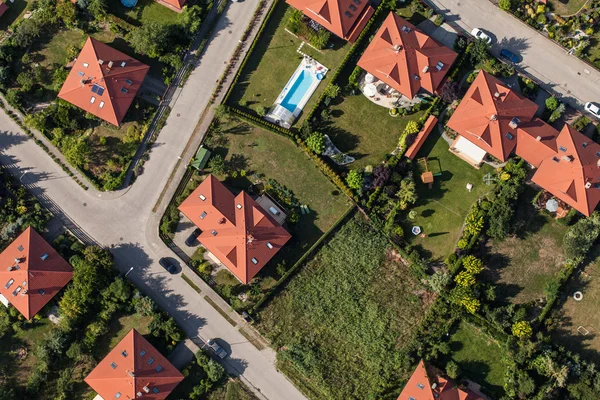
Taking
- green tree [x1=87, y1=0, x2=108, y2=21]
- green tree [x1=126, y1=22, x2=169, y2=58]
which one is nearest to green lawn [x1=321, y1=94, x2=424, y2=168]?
green tree [x1=126, y1=22, x2=169, y2=58]

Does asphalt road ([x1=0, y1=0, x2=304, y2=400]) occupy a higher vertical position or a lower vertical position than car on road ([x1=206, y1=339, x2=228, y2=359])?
higher

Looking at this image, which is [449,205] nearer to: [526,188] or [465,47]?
[526,188]

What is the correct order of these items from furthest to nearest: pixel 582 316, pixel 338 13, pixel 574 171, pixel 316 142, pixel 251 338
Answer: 1. pixel 251 338
2. pixel 316 142
3. pixel 338 13
4. pixel 582 316
5. pixel 574 171

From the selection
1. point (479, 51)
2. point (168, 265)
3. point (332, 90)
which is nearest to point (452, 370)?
point (168, 265)

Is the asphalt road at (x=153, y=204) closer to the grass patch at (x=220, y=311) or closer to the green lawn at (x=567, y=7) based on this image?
the grass patch at (x=220, y=311)

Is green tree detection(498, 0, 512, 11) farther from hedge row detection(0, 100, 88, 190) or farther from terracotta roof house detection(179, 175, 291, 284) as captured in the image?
hedge row detection(0, 100, 88, 190)

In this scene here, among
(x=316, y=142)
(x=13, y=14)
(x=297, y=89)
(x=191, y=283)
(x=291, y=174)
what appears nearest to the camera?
(x=316, y=142)

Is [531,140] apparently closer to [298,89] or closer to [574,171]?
[574,171]

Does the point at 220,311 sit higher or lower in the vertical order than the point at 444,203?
lower
